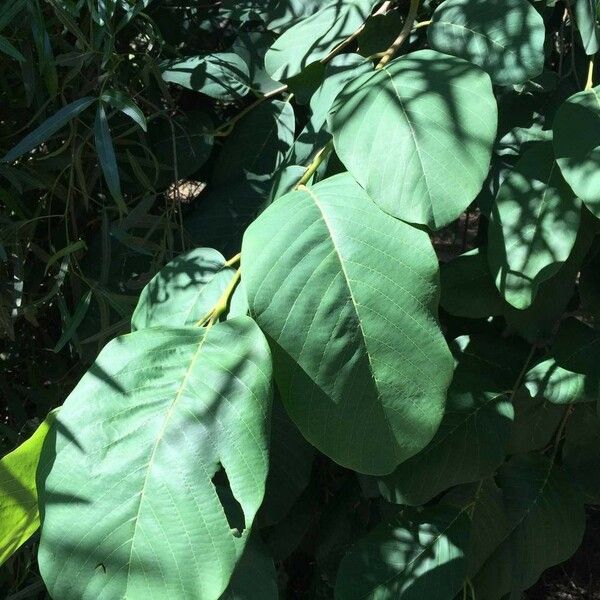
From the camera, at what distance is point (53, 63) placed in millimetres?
1399

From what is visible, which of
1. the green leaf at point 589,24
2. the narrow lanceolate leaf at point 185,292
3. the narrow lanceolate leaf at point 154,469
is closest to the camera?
the narrow lanceolate leaf at point 154,469

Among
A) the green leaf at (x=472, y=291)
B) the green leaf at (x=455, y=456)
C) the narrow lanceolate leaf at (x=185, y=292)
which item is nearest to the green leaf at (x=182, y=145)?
the narrow lanceolate leaf at (x=185, y=292)

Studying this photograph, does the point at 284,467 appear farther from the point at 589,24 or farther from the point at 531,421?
the point at 589,24

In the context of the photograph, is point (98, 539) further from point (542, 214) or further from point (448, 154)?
point (542, 214)

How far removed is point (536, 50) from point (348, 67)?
0.92 feet

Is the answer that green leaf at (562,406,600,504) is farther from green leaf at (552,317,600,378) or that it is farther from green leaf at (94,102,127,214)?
green leaf at (94,102,127,214)

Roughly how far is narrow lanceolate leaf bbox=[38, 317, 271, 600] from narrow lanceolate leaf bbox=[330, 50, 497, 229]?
24 cm

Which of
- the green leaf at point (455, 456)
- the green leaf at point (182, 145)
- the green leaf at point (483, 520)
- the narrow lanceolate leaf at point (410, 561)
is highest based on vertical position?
the green leaf at point (182, 145)

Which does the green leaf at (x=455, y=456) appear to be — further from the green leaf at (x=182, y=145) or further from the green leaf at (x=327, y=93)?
the green leaf at (x=182, y=145)

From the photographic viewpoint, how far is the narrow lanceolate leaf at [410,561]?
55.4 inches

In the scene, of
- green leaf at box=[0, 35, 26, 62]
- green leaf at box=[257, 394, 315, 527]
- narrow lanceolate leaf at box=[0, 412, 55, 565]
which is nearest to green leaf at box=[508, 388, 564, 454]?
green leaf at box=[257, 394, 315, 527]

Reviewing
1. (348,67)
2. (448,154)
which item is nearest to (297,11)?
(348,67)

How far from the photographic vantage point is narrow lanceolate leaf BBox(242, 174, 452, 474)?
3.35 feet

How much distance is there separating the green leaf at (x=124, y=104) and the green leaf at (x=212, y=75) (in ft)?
0.41
